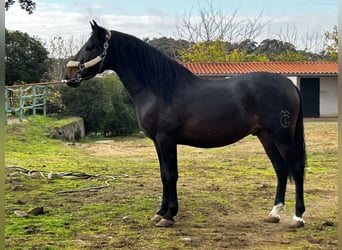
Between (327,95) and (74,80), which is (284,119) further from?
(327,95)

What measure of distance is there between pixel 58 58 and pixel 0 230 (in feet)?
52.7

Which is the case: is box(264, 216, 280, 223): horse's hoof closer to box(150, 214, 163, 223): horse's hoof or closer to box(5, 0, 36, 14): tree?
box(150, 214, 163, 223): horse's hoof

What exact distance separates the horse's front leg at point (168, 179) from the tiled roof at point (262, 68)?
11.8 m

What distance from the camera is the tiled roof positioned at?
15719 mm

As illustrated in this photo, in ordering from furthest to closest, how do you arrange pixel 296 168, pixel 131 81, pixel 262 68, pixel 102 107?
pixel 262 68 → pixel 102 107 → pixel 131 81 → pixel 296 168

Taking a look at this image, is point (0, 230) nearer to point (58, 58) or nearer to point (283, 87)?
point (283, 87)

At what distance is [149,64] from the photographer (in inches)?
141

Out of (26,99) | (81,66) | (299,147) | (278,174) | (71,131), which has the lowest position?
(71,131)

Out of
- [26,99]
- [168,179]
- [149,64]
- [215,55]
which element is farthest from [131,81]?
[215,55]

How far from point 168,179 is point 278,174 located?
3.27 ft

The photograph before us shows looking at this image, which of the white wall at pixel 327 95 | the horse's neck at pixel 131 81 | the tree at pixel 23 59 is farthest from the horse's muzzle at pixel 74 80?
the white wall at pixel 327 95

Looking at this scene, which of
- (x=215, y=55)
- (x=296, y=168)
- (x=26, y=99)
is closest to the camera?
(x=296, y=168)

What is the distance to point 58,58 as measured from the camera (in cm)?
1630

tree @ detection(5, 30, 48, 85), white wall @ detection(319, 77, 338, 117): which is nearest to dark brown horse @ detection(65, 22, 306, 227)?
tree @ detection(5, 30, 48, 85)
